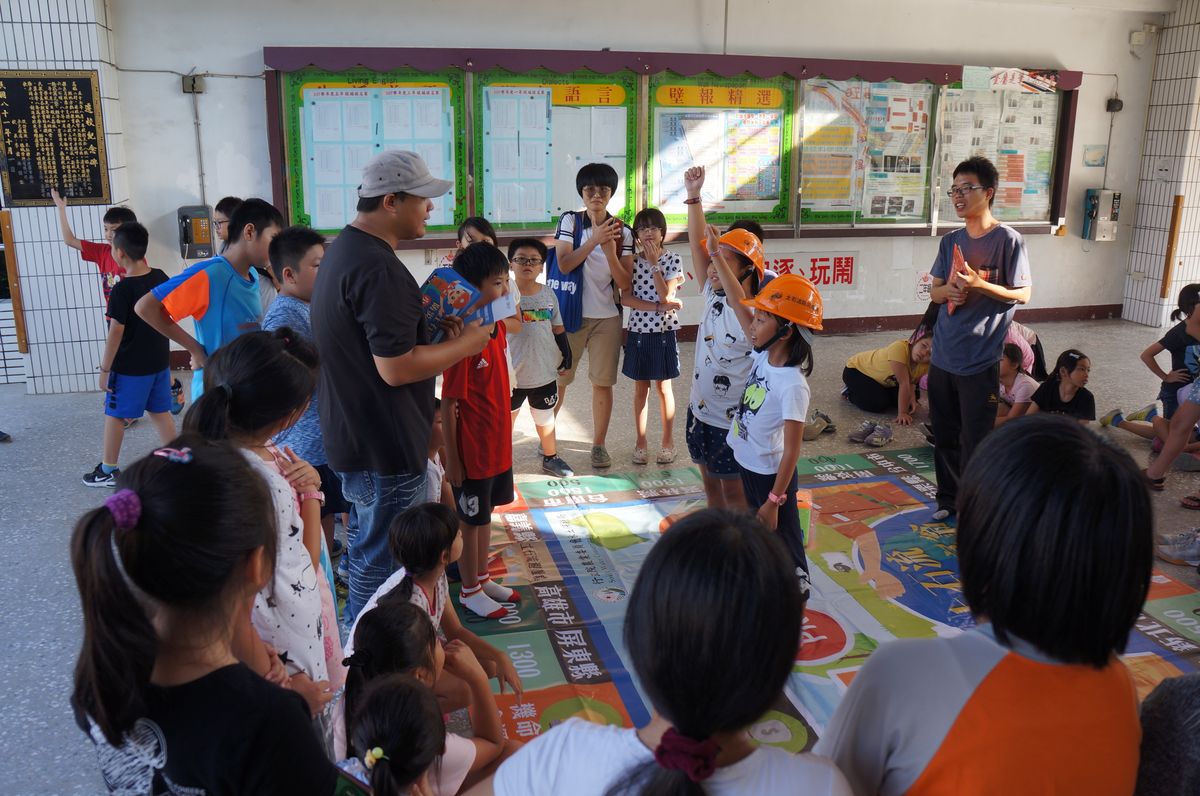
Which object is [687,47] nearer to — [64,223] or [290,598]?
[64,223]

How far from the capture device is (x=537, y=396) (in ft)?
14.5

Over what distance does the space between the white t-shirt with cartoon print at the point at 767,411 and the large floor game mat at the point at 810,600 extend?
2.03 feet

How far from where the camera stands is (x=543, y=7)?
679 cm

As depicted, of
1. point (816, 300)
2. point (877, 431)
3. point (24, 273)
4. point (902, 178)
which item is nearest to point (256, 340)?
point (816, 300)

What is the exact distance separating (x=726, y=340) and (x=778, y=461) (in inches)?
27.3

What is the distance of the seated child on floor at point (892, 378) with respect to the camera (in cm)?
552

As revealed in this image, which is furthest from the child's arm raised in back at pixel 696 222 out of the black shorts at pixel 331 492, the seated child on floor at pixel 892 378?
the seated child on floor at pixel 892 378

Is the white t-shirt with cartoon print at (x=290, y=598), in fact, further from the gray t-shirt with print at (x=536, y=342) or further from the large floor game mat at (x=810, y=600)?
the gray t-shirt with print at (x=536, y=342)

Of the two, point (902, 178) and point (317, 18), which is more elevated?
point (317, 18)

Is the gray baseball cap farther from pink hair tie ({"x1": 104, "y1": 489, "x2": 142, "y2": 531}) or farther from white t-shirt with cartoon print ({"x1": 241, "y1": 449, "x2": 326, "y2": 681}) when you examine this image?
pink hair tie ({"x1": 104, "y1": 489, "x2": 142, "y2": 531})

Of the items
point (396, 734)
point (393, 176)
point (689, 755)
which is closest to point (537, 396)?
point (393, 176)

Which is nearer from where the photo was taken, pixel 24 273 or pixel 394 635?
pixel 394 635

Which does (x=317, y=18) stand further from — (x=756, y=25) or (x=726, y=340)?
(x=726, y=340)

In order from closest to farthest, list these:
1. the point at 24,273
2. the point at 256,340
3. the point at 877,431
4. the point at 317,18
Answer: the point at 256,340
the point at 877,431
the point at 24,273
the point at 317,18
